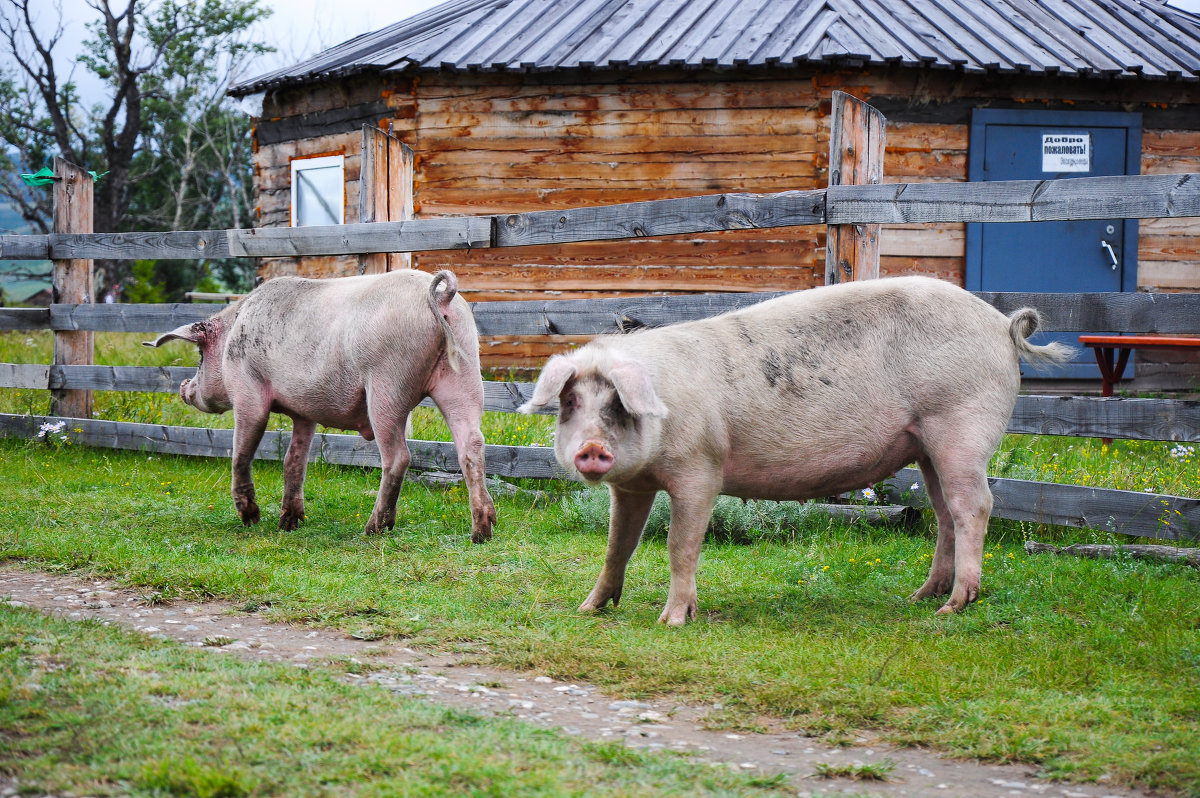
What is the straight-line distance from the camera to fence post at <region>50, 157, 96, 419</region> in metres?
8.91

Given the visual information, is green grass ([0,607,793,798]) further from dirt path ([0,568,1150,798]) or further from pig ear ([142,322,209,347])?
pig ear ([142,322,209,347])

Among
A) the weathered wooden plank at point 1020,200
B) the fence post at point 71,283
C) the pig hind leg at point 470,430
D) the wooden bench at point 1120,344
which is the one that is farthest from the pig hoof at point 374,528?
the wooden bench at point 1120,344

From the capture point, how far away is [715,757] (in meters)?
2.71

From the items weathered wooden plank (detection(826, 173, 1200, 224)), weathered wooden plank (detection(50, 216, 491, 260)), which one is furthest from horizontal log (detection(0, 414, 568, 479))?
weathered wooden plank (detection(826, 173, 1200, 224))

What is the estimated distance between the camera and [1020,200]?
5012 mm

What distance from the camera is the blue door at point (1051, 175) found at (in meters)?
11.2

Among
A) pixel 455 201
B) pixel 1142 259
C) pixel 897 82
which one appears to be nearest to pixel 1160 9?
pixel 1142 259

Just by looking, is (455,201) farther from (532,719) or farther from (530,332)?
(532,719)

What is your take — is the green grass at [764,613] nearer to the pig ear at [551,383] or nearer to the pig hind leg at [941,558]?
the pig hind leg at [941,558]

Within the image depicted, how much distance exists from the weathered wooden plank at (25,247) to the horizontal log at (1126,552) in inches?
308

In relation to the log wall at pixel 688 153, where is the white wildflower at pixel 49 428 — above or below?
below

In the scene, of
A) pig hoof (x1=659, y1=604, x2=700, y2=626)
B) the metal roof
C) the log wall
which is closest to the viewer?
pig hoof (x1=659, y1=604, x2=700, y2=626)

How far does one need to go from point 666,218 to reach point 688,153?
5.75 m

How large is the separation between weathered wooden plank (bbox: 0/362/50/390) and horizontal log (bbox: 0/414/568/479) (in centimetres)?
27
